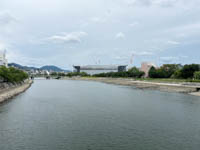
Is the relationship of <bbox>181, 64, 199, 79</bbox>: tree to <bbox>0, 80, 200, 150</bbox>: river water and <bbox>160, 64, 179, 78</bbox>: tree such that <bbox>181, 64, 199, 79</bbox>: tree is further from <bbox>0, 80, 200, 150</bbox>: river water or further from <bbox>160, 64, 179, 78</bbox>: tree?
<bbox>0, 80, 200, 150</bbox>: river water

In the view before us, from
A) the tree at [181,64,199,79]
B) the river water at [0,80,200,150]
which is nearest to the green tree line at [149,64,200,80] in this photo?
the tree at [181,64,199,79]

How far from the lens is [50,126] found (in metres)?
13.7

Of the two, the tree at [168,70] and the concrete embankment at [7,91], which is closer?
the concrete embankment at [7,91]

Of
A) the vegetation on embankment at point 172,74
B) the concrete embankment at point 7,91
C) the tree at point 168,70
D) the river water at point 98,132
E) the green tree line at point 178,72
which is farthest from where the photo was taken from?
the tree at point 168,70

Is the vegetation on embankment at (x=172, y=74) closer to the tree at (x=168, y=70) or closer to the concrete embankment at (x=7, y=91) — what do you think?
the tree at (x=168, y=70)

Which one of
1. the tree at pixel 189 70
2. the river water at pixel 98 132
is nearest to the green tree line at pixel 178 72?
the tree at pixel 189 70

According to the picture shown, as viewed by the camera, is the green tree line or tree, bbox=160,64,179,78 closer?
the green tree line

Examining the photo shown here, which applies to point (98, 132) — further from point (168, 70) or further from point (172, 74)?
point (168, 70)

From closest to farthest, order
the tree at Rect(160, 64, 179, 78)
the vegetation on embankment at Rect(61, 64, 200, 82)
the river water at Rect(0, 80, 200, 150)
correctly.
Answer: the river water at Rect(0, 80, 200, 150) → the vegetation on embankment at Rect(61, 64, 200, 82) → the tree at Rect(160, 64, 179, 78)

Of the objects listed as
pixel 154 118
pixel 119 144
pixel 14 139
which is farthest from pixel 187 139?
pixel 14 139

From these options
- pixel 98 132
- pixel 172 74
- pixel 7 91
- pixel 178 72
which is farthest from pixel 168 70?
pixel 98 132

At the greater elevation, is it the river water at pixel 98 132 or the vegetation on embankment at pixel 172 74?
the vegetation on embankment at pixel 172 74

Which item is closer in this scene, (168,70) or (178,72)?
(178,72)

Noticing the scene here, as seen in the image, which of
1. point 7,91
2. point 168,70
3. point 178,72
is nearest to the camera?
point 7,91
